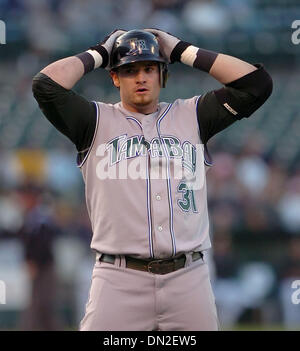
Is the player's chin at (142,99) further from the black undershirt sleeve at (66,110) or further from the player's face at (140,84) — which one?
the black undershirt sleeve at (66,110)

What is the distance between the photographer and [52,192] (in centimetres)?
988

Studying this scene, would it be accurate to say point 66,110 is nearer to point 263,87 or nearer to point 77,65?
point 77,65

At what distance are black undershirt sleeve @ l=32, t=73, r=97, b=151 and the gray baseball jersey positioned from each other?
2.0 inches

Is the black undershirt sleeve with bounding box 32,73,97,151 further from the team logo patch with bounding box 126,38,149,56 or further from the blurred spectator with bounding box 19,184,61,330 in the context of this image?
the blurred spectator with bounding box 19,184,61,330

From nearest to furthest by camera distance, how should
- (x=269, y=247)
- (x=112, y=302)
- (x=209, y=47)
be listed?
(x=112, y=302) → (x=269, y=247) → (x=209, y=47)

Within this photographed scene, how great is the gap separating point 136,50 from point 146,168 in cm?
58

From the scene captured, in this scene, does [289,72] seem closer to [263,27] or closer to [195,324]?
[263,27]

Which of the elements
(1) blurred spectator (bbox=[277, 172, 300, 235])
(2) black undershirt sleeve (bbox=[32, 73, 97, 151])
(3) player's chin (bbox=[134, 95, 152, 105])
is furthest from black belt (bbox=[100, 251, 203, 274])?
(1) blurred spectator (bbox=[277, 172, 300, 235])

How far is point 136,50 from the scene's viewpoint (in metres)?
3.84

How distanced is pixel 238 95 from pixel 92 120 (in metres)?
0.72

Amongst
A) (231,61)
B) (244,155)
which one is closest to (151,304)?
(231,61)

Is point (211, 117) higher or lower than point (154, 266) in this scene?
higher

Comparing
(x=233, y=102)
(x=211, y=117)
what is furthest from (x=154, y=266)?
(x=233, y=102)

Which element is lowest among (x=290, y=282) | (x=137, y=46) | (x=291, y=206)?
(x=290, y=282)
